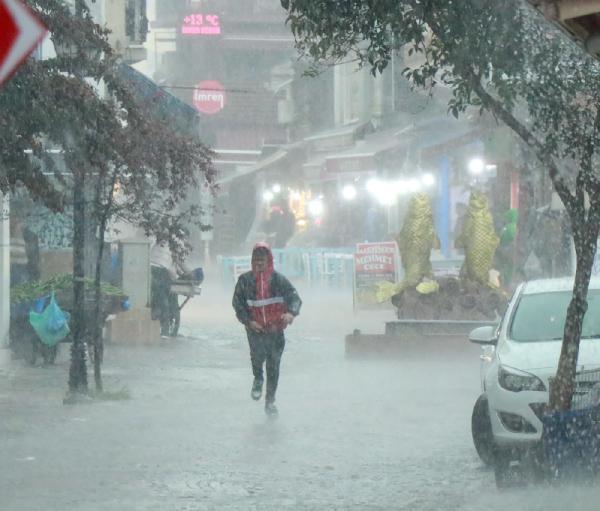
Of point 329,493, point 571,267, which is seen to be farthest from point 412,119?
point 329,493

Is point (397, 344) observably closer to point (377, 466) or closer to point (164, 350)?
point (164, 350)

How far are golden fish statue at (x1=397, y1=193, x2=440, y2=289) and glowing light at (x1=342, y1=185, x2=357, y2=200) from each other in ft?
76.2

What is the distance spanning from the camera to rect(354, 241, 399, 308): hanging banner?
2953 cm

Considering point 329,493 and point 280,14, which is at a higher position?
point 280,14

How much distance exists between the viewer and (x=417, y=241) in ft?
77.6

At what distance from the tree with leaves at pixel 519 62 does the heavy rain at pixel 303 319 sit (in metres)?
0.02

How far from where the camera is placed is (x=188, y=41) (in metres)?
76.9

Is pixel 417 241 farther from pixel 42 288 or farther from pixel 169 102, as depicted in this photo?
pixel 42 288

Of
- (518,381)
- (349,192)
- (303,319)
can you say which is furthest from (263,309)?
(349,192)

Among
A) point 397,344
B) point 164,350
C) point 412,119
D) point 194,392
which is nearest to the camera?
point 194,392

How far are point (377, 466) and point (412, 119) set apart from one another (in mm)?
33036

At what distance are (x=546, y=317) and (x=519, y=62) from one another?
2.25 meters

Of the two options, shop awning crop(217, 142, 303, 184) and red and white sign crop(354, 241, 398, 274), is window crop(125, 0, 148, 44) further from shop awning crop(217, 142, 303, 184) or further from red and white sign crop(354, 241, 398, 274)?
shop awning crop(217, 142, 303, 184)

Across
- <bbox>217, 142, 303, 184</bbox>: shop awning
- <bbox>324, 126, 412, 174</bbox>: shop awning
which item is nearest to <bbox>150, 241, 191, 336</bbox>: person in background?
<bbox>324, 126, 412, 174</bbox>: shop awning
